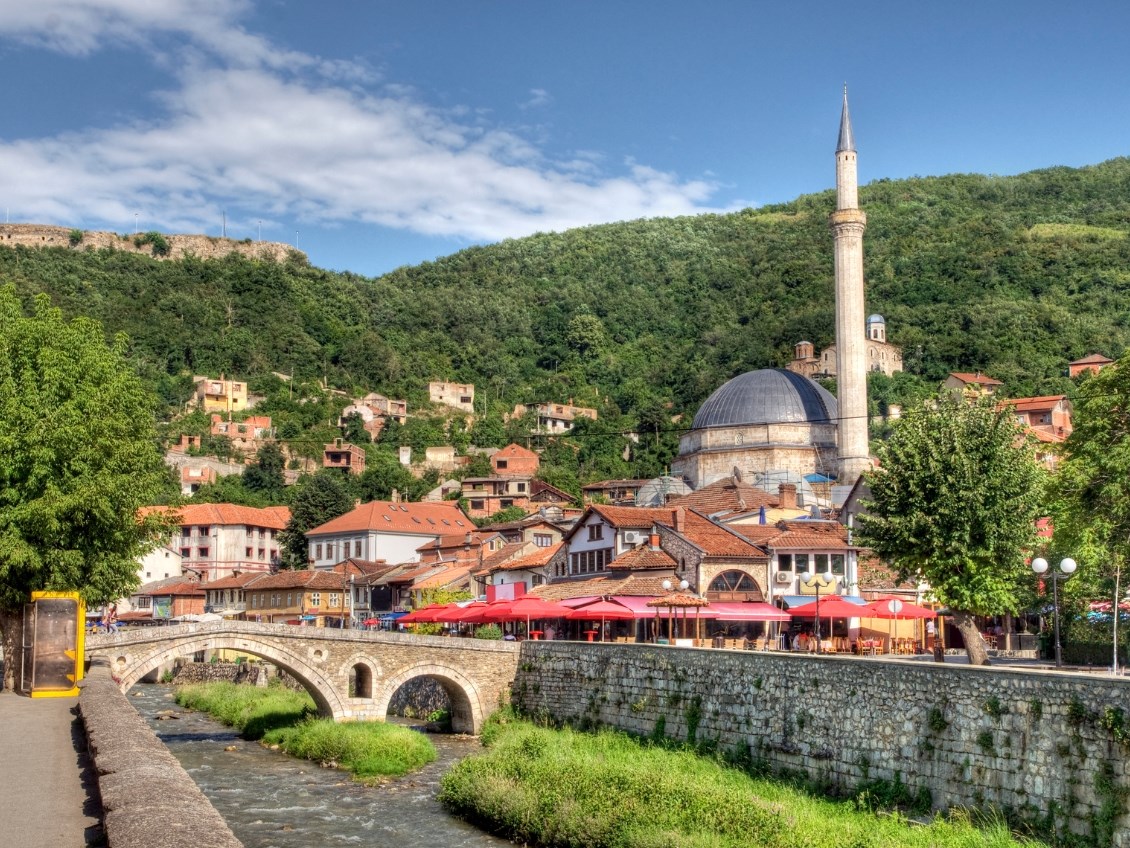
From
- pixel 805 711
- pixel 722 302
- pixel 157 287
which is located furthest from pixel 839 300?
pixel 157 287

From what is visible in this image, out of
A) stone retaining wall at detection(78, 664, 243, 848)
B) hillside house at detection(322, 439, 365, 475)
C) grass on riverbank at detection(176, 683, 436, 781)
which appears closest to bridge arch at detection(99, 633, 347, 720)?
grass on riverbank at detection(176, 683, 436, 781)

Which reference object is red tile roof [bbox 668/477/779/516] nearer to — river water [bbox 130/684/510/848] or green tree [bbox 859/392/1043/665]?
river water [bbox 130/684/510/848]

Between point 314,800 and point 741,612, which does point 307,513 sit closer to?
point 741,612

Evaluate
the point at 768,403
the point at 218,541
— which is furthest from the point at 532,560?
the point at 218,541

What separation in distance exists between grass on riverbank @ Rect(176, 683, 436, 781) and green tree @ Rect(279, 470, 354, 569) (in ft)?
117

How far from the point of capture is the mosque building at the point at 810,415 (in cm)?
6569

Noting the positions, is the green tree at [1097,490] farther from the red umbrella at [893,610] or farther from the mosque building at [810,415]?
the mosque building at [810,415]

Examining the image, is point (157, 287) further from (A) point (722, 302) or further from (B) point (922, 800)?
(B) point (922, 800)

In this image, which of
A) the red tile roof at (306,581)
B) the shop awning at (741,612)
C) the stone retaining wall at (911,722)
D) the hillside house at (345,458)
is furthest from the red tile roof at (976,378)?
the stone retaining wall at (911,722)

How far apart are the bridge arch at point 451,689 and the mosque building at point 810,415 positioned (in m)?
32.7

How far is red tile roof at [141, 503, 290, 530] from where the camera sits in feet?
256

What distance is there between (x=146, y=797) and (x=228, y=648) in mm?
26431

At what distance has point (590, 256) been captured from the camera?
148750 mm

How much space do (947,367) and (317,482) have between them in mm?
50218
